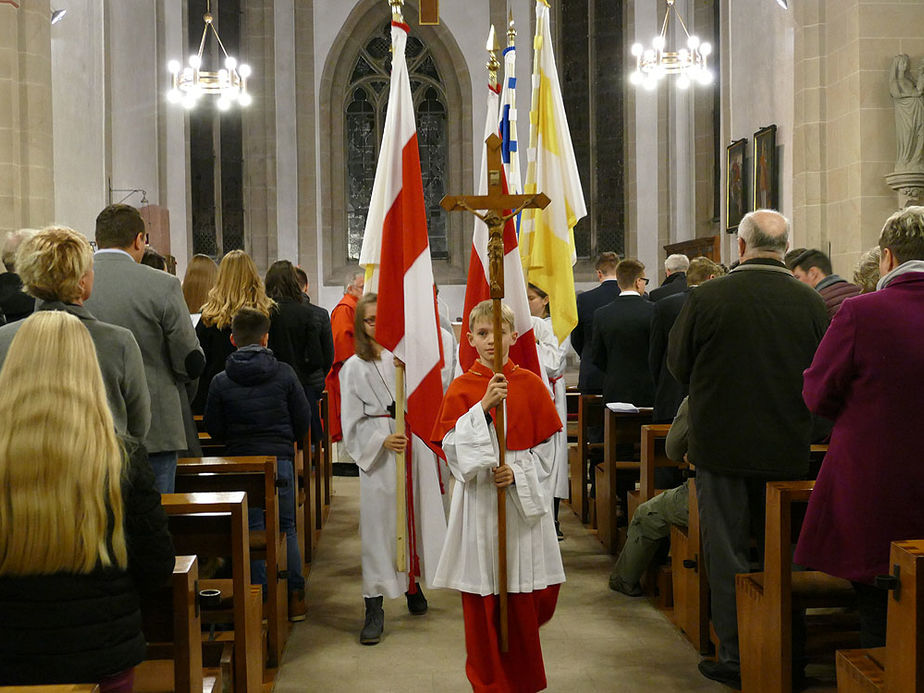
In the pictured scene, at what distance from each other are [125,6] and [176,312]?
417 inches

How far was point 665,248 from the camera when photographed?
50.6 ft

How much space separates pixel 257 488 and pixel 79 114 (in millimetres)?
7666

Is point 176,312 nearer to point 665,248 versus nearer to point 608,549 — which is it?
point 608,549

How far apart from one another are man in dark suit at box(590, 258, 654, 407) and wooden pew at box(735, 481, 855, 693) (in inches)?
113

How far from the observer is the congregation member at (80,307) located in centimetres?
321

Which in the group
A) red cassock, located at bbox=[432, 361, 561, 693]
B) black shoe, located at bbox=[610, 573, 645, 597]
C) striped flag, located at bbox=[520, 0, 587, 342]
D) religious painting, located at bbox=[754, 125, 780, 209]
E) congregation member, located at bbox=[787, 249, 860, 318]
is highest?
religious painting, located at bbox=[754, 125, 780, 209]

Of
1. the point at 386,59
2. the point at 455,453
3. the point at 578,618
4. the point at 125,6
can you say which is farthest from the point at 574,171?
the point at 386,59

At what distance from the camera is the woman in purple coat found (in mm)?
2941

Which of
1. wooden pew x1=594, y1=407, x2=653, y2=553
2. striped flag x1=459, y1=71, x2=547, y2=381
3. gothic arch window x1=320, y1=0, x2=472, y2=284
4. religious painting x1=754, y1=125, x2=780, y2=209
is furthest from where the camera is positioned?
gothic arch window x1=320, y1=0, x2=472, y2=284

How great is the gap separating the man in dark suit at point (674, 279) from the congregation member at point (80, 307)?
4.23 metres

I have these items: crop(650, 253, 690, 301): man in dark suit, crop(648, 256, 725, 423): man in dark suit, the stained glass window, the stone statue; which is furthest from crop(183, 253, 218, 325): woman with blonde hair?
the stained glass window

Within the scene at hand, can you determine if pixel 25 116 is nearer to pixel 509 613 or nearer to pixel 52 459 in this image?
pixel 509 613

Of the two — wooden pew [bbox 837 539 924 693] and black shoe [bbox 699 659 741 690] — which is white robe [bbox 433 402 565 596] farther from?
wooden pew [bbox 837 539 924 693]

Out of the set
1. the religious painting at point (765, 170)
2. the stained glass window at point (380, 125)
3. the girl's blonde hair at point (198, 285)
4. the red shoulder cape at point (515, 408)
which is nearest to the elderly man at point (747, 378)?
the red shoulder cape at point (515, 408)
